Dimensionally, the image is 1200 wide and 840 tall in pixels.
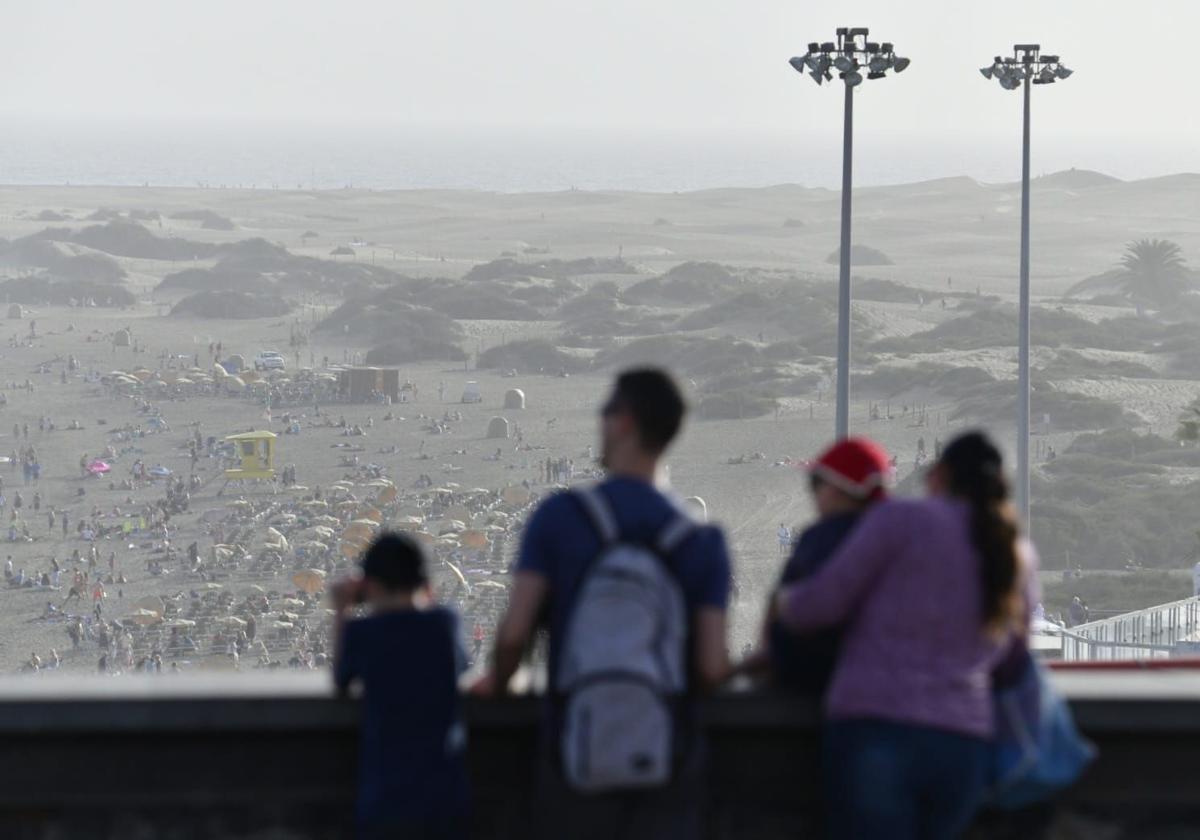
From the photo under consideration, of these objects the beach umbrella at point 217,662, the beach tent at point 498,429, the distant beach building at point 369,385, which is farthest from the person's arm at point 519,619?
the distant beach building at point 369,385

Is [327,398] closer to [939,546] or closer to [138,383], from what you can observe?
[138,383]

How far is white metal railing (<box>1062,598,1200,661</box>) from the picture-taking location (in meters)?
20.0

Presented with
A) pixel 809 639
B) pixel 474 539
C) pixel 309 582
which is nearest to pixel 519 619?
pixel 809 639

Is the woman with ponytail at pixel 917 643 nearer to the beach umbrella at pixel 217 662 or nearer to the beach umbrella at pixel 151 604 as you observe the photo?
the beach umbrella at pixel 217 662

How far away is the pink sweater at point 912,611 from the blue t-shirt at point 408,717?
0.76 metres

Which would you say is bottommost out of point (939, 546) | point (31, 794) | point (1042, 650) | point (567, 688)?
point (1042, 650)

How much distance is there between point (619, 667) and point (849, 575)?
491 millimetres

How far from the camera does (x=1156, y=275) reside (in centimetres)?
11981

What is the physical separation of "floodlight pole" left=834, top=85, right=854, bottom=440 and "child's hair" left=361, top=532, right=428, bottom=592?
687 inches

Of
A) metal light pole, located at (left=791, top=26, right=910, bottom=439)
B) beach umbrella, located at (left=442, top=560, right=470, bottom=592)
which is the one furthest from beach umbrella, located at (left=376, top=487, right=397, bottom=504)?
metal light pole, located at (left=791, top=26, right=910, bottom=439)

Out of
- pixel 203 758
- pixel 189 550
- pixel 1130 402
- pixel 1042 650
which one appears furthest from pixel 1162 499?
pixel 203 758

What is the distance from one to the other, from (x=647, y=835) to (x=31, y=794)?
1.43m

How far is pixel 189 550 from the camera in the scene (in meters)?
54.0

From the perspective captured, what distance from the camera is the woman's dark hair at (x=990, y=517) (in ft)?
12.1
